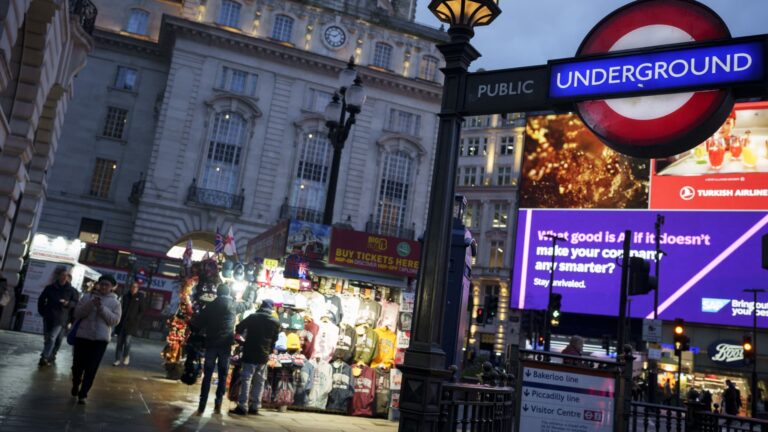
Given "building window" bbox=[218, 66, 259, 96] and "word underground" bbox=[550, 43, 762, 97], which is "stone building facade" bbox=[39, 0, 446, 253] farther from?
"word underground" bbox=[550, 43, 762, 97]

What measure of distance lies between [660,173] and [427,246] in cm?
3648

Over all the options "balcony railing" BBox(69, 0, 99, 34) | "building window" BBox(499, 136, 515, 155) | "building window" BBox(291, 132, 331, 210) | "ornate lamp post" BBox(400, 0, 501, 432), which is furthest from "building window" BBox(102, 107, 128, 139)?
"building window" BBox(499, 136, 515, 155)

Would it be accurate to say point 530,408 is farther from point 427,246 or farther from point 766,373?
point 766,373

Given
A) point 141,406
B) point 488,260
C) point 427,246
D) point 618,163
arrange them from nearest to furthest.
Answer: point 427,246 < point 141,406 < point 618,163 < point 488,260

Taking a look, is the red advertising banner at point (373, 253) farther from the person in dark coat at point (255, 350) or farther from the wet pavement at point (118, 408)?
the wet pavement at point (118, 408)

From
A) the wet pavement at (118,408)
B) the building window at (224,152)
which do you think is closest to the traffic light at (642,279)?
the wet pavement at (118,408)

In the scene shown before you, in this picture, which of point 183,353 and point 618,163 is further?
point 618,163

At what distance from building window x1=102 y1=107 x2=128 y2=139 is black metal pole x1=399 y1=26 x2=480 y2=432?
4075 centimetres

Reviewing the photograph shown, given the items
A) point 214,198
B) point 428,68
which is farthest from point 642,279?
point 428,68

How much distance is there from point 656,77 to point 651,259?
112 ft

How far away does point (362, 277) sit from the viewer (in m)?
13.5

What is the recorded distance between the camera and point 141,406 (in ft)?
31.1

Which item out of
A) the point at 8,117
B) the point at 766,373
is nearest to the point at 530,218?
the point at 766,373

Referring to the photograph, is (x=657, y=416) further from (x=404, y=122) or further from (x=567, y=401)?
(x=404, y=122)
